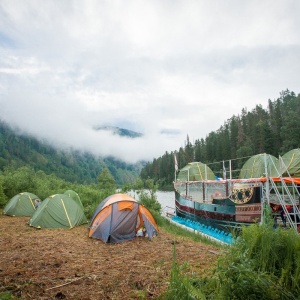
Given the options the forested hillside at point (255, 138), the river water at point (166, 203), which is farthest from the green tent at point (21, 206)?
the forested hillside at point (255, 138)

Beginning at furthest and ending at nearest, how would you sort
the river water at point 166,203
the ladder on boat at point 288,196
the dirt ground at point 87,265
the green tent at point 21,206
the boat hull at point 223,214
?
the river water at point 166,203 < the green tent at point 21,206 < the boat hull at point 223,214 < the ladder on boat at point 288,196 < the dirt ground at point 87,265

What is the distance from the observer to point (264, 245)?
14.8 feet

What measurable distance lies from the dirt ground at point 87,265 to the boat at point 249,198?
12.9 feet

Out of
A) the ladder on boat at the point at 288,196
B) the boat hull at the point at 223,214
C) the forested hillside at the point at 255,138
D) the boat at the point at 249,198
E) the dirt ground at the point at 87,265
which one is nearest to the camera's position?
the dirt ground at the point at 87,265

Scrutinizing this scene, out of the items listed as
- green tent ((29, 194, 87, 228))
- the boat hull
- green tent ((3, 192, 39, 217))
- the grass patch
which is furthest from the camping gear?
green tent ((3, 192, 39, 217))

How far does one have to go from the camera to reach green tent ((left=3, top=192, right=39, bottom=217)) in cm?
1662

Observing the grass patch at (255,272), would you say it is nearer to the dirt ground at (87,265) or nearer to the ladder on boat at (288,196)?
the dirt ground at (87,265)

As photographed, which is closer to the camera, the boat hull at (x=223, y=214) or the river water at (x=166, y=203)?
the boat hull at (x=223, y=214)

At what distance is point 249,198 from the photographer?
14844 millimetres

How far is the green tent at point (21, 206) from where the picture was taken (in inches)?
655

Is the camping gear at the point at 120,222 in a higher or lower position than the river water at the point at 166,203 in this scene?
higher

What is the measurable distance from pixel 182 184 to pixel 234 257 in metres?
23.7

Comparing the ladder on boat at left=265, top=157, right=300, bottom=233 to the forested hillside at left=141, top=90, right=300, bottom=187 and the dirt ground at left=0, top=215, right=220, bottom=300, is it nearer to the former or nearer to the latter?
the dirt ground at left=0, top=215, right=220, bottom=300

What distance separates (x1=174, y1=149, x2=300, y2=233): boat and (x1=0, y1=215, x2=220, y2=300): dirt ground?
392 centimetres
